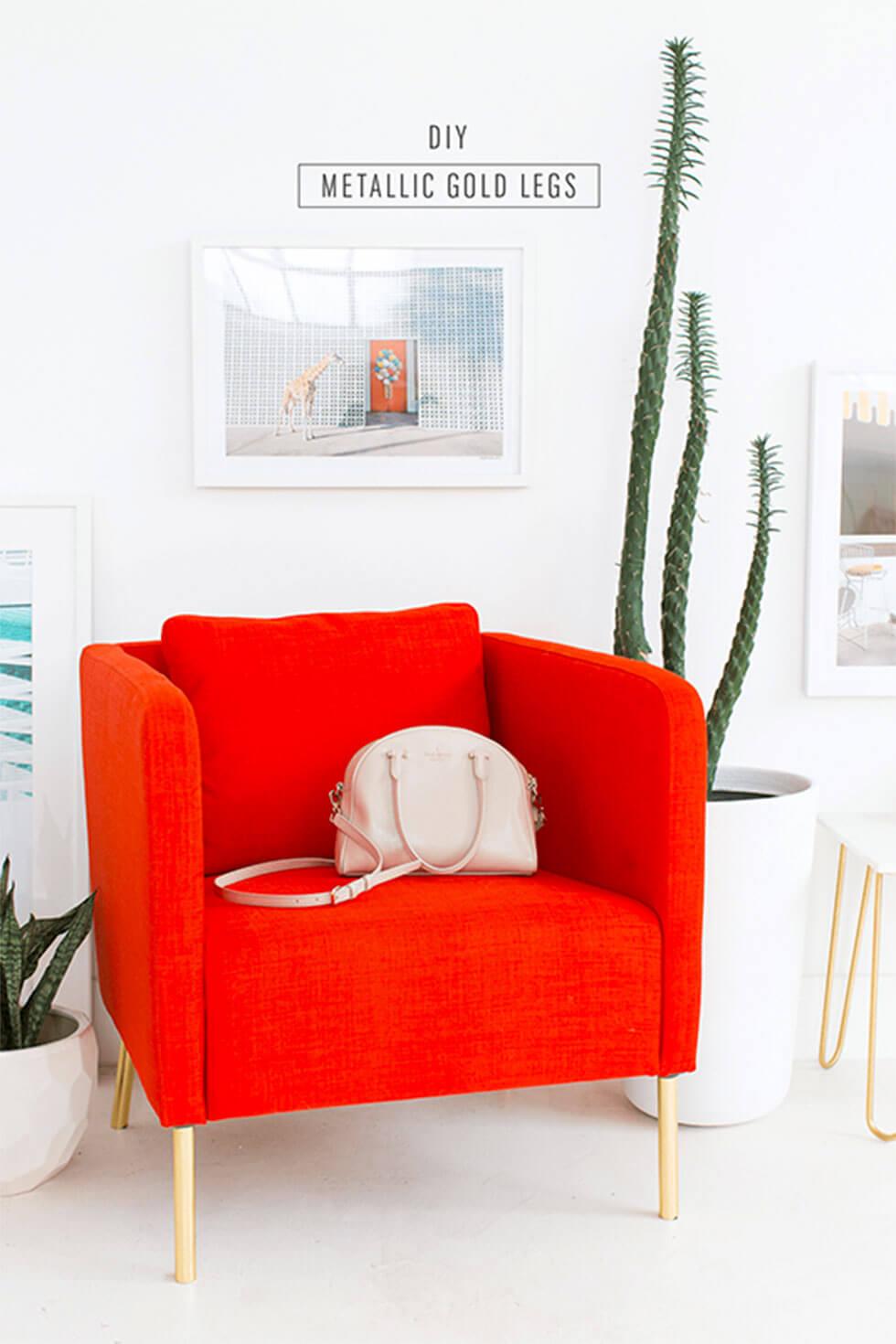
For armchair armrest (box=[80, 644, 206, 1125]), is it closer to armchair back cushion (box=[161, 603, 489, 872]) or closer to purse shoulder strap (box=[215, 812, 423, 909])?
purse shoulder strap (box=[215, 812, 423, 909])

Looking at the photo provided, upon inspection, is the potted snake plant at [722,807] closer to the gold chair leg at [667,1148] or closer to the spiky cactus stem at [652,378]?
the spiky cactus stem at [652,378]

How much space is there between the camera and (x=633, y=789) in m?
1.95

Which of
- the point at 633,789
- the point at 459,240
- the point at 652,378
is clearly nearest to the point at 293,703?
the point at 633,789

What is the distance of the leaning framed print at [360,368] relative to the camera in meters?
2.54

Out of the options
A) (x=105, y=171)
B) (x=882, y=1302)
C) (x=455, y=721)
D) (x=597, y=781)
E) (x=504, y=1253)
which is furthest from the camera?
(x=105, y=171)

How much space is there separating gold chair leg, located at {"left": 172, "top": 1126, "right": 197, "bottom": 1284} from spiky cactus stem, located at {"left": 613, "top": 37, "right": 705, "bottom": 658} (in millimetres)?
1111

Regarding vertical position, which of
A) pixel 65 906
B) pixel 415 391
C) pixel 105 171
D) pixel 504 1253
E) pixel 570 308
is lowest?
pixel 504 1253

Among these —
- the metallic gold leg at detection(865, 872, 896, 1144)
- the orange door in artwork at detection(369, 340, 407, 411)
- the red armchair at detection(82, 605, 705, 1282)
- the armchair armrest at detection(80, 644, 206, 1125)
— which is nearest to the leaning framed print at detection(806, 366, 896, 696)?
the metallic gold leg at detection(865, 872, 896, 1144)

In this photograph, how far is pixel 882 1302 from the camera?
1749 millimetres

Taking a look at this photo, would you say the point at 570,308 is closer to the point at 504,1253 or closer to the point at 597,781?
the point at 597,781

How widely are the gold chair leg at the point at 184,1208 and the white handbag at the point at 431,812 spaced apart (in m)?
0.38

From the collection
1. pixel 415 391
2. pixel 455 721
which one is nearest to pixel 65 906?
pixel 455 721

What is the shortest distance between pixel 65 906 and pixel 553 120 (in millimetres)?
A: 1768

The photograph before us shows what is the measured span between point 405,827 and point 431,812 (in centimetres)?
5
